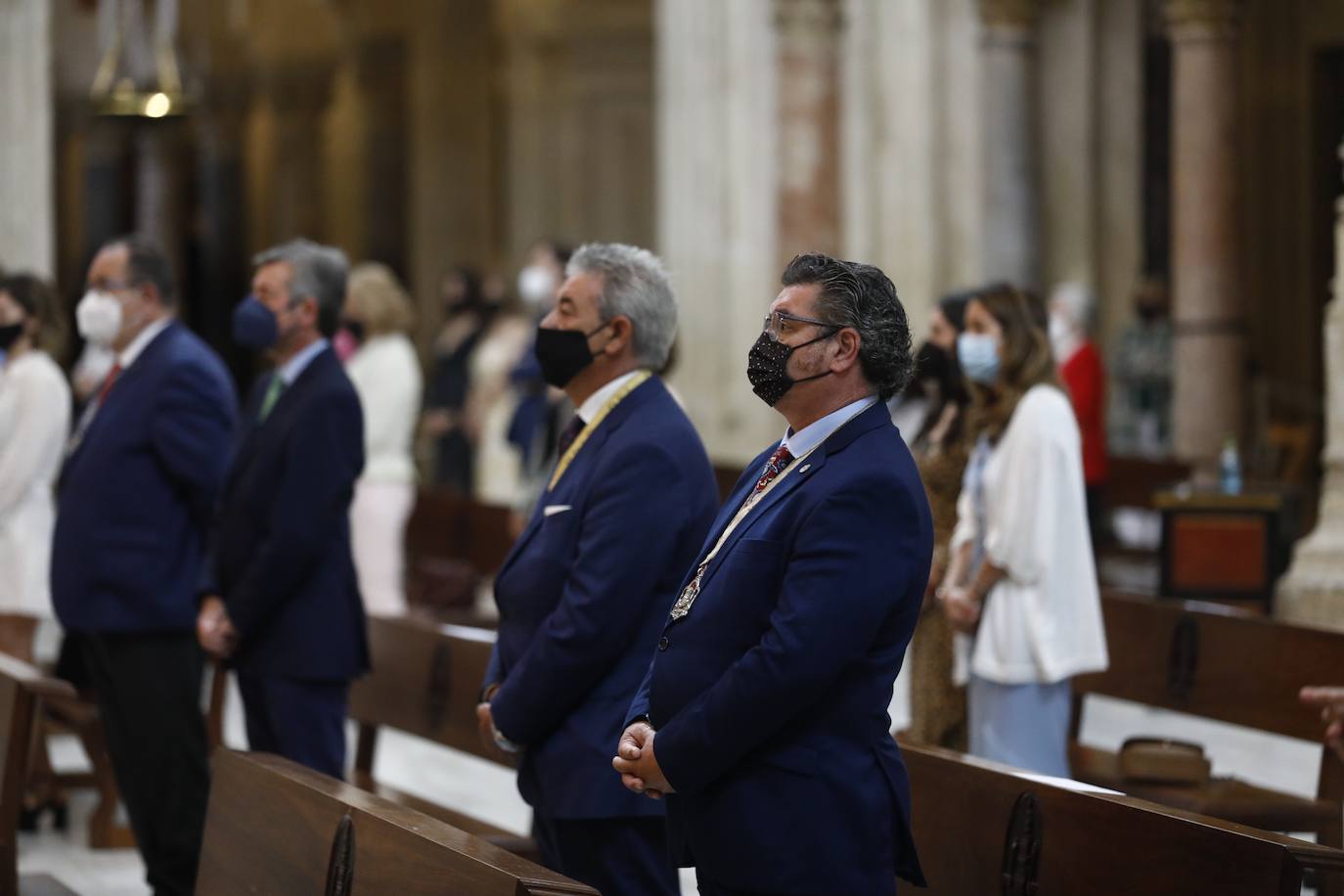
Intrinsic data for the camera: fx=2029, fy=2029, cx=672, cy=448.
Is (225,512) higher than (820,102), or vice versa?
(820,102)

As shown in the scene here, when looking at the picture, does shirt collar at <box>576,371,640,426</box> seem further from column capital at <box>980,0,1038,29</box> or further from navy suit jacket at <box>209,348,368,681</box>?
column capital at <box>980,0,1038,29</box>

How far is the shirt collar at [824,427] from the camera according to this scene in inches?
139

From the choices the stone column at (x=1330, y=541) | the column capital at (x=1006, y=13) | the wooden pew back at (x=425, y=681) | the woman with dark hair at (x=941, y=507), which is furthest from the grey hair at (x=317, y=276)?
the column capital at (x=1006, y=13)

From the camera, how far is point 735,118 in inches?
555

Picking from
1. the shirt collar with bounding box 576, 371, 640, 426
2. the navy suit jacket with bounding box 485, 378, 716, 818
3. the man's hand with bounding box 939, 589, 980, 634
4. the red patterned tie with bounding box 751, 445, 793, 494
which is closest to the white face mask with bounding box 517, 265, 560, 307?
the man's hand with bounding box 939, 589, 980, 634

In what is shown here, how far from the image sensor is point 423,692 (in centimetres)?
609

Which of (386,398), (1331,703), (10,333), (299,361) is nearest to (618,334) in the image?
(299,361)

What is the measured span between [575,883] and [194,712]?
9.18 feet

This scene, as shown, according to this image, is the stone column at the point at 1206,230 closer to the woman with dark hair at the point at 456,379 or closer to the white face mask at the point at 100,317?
the woman with dark hair at the point at 456,379

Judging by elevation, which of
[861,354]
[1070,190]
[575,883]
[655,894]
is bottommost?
[655,894]

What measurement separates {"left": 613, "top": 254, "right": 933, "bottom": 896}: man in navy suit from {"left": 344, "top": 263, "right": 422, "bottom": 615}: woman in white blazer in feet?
19.4

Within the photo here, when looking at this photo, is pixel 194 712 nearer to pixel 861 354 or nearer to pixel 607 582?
pixel 607 582

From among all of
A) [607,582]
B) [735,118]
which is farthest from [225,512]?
[735,118]

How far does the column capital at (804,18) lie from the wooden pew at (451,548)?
14.6ft
